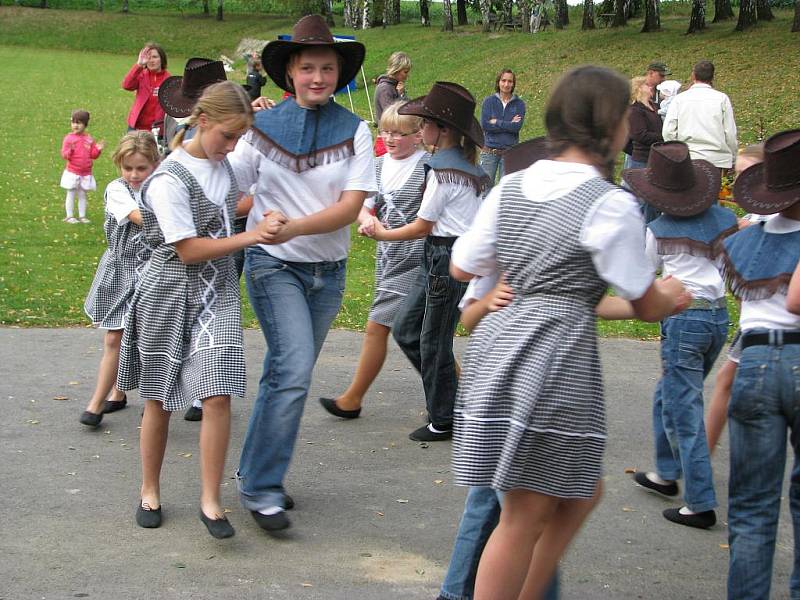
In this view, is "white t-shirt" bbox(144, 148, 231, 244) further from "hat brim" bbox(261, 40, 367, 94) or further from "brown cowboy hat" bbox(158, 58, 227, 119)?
"brown cowboy hat" bbox(158, 58, 227, 119)

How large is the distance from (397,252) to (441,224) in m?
0.56

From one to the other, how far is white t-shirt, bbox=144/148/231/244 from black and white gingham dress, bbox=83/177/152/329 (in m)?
1.35

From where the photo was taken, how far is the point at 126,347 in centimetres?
478

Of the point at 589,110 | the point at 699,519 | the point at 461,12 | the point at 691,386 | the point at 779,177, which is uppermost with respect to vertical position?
the point at 461,12

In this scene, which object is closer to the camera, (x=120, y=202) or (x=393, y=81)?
(x=120, y=202)

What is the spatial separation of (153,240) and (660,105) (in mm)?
12015

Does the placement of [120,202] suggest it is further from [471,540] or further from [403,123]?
[471,540]

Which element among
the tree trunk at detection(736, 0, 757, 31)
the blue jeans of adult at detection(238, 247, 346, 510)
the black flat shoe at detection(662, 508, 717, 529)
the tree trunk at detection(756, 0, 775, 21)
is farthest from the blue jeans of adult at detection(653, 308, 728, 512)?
the tree trunk at detection(756, 0, 775, 21)

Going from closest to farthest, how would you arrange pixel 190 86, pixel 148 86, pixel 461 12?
pixel 190 86
pixel 148 86
pixel 461 12

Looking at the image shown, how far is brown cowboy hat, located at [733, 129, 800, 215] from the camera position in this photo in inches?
150

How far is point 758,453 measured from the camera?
372cm

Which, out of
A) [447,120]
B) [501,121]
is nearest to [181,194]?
[447,120]

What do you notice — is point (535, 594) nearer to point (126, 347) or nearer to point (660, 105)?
point (126, 347)

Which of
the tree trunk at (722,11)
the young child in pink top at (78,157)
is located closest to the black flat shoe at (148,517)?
the young child in pink top at (78,157)
